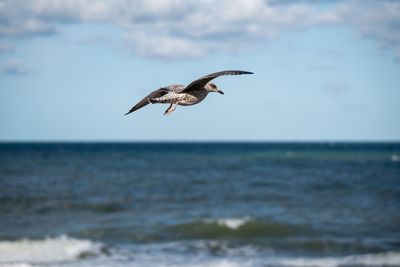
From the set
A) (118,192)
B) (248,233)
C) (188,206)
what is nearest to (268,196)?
(188,206)

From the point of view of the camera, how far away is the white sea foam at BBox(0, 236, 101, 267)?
1576cm

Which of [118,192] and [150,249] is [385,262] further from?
[118,192]

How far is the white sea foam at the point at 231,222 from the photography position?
20.3 meters

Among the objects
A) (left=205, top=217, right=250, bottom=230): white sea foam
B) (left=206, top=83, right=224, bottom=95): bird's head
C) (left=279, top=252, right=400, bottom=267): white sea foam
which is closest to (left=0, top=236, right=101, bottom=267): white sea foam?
(left=205, top=217, right=250, bottom=230): white sea foam

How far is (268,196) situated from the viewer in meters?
26.8

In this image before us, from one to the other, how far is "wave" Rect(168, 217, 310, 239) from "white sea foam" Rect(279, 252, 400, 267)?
3.18 metres

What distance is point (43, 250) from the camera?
16.9 m

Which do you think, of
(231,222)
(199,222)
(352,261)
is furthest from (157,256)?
(231,222)

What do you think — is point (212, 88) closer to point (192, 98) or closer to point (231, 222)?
point (192, 98)

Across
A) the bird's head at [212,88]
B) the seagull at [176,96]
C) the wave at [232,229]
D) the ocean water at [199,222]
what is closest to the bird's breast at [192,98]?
the seagull at [176,96]

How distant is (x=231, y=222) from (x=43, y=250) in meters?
5.73

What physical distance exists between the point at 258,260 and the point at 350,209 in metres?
8.48

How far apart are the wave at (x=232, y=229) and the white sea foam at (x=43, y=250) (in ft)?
8.95

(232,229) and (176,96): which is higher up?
(176,96)
